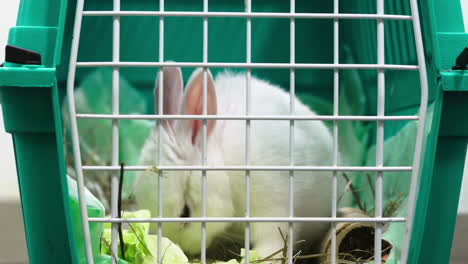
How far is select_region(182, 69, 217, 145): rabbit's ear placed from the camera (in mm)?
1015

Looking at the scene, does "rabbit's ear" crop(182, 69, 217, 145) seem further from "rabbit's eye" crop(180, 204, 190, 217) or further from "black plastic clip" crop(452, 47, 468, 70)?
"black plastic clip" crop(452, 47, 468, 70)

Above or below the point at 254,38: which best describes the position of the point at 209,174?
below

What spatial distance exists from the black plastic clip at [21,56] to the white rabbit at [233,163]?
33cm

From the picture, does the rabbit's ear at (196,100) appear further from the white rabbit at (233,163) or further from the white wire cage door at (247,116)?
the white wire cage door at (247,116)

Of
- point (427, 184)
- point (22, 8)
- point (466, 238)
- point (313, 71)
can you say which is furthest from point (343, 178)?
point (22, 8)

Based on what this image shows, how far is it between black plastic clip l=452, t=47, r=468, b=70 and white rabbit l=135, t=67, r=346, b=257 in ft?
1.30

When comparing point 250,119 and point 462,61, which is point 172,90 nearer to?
point 250,119

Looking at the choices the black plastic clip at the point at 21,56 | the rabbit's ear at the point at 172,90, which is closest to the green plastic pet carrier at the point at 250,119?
the black plastic clip at the point at 21,56

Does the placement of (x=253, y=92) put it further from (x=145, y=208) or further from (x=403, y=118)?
(x=403, y=118)

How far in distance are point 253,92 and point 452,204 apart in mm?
470

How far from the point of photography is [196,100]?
103 cm

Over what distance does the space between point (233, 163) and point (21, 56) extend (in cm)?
49

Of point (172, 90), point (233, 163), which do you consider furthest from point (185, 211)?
point (172, 90)

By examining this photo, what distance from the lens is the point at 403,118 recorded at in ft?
2.53
